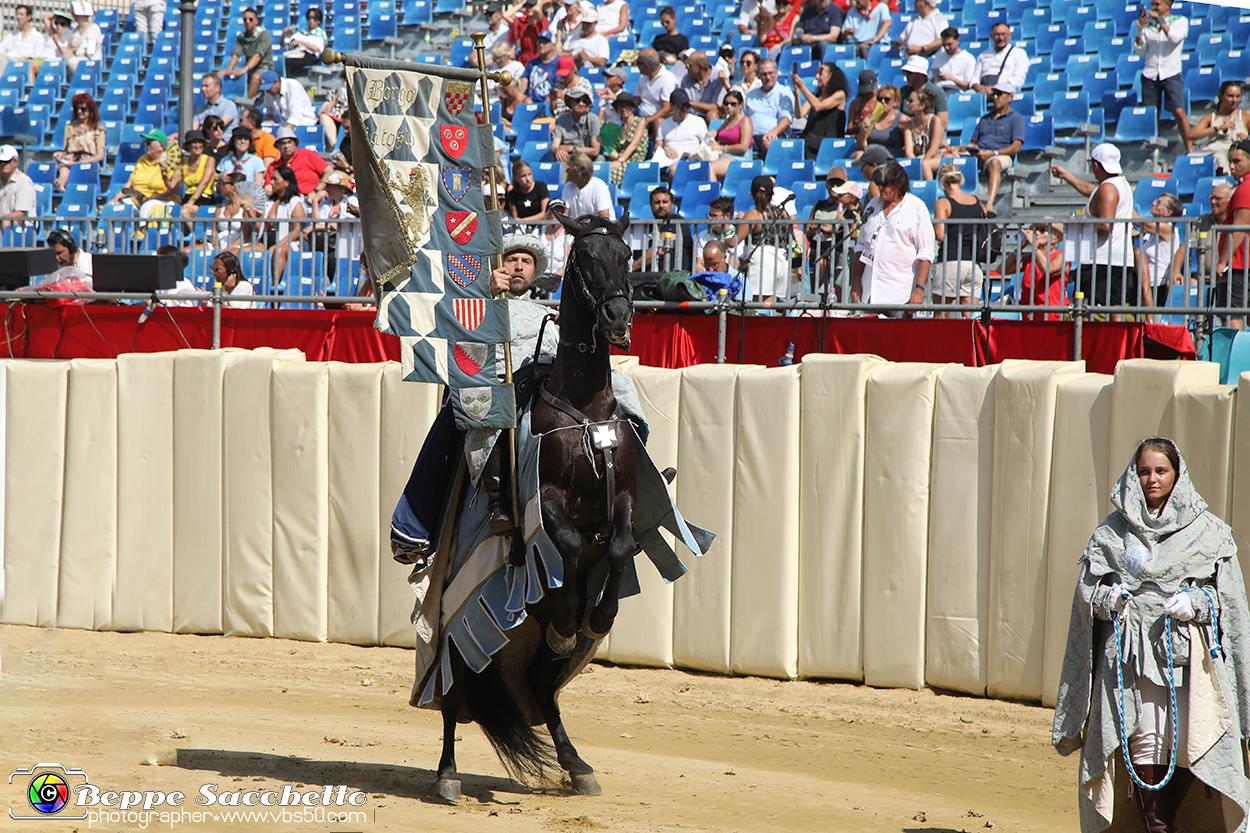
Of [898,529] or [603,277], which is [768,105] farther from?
[603,277]

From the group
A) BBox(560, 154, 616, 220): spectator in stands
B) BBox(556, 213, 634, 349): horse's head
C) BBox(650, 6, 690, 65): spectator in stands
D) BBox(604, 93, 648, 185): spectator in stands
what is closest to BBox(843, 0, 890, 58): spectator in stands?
BBox(650, 6, 690, 65): spectator in stands

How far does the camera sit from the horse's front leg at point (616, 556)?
20.0 ft

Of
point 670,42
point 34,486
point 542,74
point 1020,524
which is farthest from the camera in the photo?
point 542,74

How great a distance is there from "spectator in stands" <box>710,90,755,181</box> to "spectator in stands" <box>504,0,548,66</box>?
4.43 m

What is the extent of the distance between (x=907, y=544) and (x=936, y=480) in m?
0.51

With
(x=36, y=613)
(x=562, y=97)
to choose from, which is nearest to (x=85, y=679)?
(x=36, y=613)

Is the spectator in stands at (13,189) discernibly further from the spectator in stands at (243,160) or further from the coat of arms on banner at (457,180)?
the coat of arms on banner at (457,180)

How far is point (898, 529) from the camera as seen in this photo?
9.51 m

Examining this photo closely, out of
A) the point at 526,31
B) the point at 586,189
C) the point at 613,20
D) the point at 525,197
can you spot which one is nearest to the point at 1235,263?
the point at 586,189

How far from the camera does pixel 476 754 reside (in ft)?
26.3

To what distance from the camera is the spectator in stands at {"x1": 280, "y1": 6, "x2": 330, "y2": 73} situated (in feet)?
Answer: 70.0

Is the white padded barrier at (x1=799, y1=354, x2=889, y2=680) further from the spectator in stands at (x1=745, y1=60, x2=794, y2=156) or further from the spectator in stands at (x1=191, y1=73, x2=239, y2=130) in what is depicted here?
the spectator in stands at (x1=191, y1=73, x2=239, y2=130)

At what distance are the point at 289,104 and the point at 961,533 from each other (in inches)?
567

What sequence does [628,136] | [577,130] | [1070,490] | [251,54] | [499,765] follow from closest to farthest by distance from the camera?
[499,765] → [1070,490] → [628,136] → [577,130] → [251,54]
